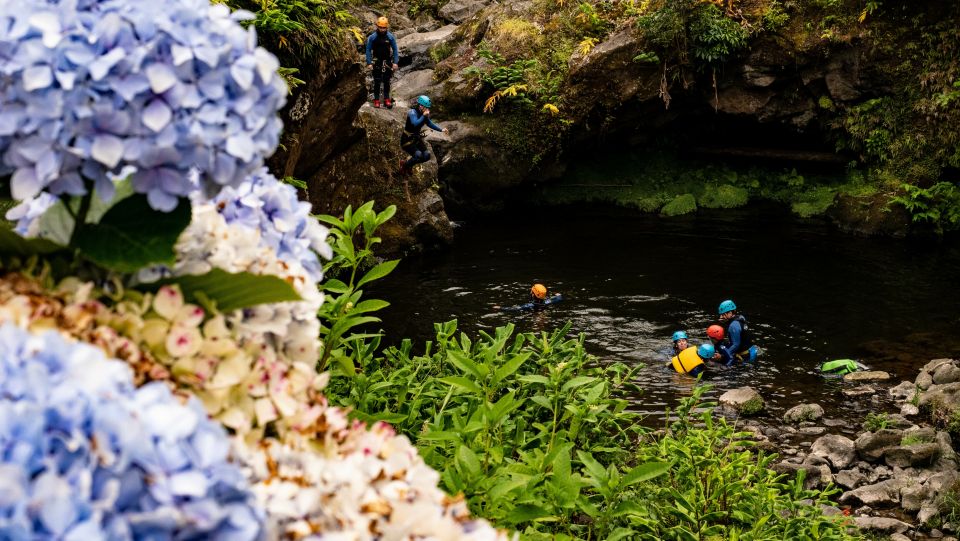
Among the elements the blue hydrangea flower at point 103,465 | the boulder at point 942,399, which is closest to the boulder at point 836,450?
the boulder at point 942,399

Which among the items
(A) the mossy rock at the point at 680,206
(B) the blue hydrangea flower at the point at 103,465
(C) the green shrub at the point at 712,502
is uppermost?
(B) the blue hydrangea flower at the point at 103,465

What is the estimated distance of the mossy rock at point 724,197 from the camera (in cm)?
2000

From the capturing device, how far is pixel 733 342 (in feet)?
37.2

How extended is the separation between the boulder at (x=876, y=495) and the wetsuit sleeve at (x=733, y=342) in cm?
352

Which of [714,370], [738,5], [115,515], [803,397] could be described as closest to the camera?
[115,515]

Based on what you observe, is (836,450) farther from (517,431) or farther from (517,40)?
(517,40)

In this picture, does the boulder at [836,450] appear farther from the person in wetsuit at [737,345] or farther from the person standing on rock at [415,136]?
the person standing on rock at [415,136]

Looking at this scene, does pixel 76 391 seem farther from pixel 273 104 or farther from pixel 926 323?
pixel 926 323

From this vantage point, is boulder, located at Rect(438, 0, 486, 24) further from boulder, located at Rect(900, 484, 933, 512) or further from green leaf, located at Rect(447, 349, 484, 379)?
green leaf, located at Rect(447, 349, 484, 379)

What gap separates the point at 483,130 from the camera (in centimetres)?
1950

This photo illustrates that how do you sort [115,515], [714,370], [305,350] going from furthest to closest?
[714,370] → [305,350] → [115,515]

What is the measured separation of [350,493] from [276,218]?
0.67 meters

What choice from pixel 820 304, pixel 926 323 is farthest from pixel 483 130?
pixel 926 323

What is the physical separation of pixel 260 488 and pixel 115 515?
0.23 metres
